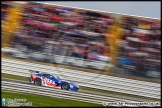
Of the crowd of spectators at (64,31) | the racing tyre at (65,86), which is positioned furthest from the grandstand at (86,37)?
the racing tyre at (65,86)

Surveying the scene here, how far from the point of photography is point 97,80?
13.7m

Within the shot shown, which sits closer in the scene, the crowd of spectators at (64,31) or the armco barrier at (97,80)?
the armco barrier at (97,80)

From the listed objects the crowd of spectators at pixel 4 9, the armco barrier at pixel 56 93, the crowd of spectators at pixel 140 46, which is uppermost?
the crowd of spectators at pixel 4 9

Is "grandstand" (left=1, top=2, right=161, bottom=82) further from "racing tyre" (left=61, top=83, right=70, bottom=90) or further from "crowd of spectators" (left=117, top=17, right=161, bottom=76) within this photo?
"racing tyre" (left=61, top=83, right=70, bottom=90)

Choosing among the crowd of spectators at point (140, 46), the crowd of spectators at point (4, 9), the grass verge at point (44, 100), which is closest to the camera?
the grass verge at point (44, 100)

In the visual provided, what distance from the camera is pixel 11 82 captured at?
Answer: 12.7 m

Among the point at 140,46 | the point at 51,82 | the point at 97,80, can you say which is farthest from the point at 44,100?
the point at 140,46

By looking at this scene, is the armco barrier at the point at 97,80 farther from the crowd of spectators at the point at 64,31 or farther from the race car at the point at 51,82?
the crowd of spectators at the point at 64,31

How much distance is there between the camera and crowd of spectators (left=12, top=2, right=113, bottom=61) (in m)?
14.9

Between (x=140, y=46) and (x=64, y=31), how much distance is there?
385 cm

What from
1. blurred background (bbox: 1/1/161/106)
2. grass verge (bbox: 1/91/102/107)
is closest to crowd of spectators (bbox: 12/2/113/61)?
blurred background (bbox: 1/1/161/106)

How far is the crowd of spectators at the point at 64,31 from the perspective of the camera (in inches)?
585

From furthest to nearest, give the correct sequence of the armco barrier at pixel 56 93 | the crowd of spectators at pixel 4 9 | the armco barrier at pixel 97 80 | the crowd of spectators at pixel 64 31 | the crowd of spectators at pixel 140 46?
1. the crowd of spectators at pixel 4 9
2. the crowd of spectators at pixel 64 31
3. the crowd of spectators at pixel 140 46
4. the armco barrier at pixel 97 80
5. the armco barrier at pixel 56 93

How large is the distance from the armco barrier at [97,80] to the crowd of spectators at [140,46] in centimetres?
69
